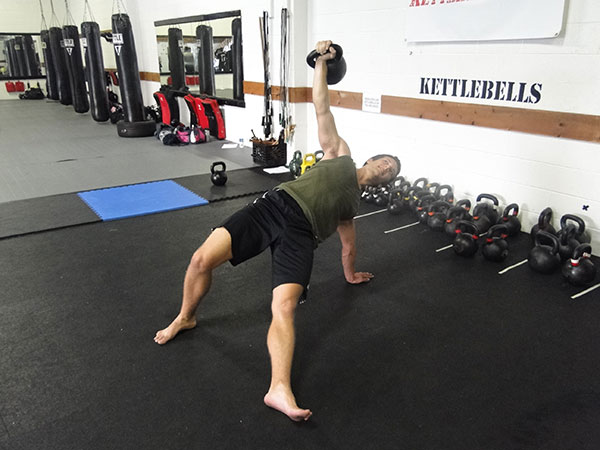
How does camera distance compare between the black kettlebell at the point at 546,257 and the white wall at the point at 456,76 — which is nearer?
the black kettlebell at the point at 546,257

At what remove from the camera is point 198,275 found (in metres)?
2.03

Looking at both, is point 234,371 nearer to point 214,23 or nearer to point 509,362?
point 509,362

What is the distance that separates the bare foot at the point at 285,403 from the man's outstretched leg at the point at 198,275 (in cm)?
57

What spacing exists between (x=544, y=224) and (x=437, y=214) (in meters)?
0.71

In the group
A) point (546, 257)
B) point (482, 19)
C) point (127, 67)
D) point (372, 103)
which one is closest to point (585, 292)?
point (546, 257)

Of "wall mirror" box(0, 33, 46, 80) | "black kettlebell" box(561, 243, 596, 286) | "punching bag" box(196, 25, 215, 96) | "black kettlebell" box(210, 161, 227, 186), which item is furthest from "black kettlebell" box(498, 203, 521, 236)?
"wall mirror" box(0, 33, 46, 80)

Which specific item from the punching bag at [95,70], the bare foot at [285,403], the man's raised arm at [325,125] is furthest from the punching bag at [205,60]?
the bare foot at [285,403]

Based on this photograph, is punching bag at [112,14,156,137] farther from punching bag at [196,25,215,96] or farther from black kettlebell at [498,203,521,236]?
black kettlebell at [498,203,521,236]

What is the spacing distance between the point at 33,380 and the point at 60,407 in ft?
0.80

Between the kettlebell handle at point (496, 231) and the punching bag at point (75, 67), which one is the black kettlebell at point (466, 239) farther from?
the punching bag at point (75, 67)

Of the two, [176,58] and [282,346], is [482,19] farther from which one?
[176,58]

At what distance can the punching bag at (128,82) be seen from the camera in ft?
22.5

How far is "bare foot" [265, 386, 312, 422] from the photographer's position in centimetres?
165

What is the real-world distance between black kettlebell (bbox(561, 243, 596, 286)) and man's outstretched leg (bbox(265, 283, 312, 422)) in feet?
5.69
